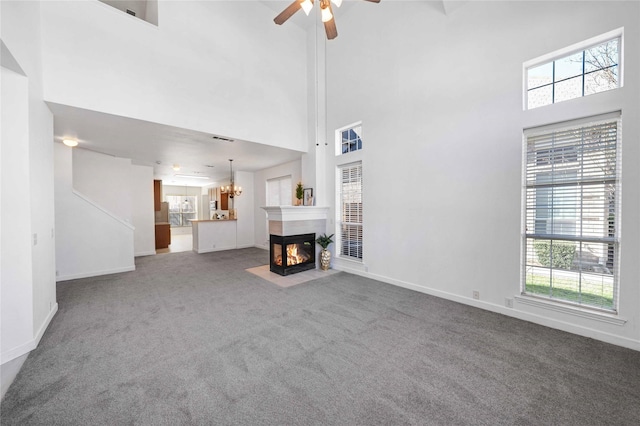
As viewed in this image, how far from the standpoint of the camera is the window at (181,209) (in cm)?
1365

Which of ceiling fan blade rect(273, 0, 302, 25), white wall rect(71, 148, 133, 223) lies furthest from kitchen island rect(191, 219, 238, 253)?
ceiling fan blade rect(273, 0, 302, 25)

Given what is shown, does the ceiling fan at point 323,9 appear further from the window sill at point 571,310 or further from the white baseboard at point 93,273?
the white baseboard at point 93,273

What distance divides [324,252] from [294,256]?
2.24ft

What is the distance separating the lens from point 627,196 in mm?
2375

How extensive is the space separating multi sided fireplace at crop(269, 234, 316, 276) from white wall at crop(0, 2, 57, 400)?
3.33 meters

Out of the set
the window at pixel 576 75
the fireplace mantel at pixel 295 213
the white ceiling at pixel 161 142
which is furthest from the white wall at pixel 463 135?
the fireplace mantel at pixel 295 213

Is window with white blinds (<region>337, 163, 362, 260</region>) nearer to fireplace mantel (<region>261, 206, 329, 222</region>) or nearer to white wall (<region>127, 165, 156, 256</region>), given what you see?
fireplace mantel (<region>261, 206, 329, 222</region>)

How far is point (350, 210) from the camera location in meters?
5.25

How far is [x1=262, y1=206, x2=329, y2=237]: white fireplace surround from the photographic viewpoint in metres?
5.08

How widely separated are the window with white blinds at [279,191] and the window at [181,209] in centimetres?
822

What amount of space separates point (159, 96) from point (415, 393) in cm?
506

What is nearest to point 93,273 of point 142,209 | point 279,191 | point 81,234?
point 81,234

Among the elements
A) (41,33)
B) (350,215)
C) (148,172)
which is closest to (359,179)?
(350,215)

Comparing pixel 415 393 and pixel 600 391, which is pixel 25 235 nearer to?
pixel 415 393
